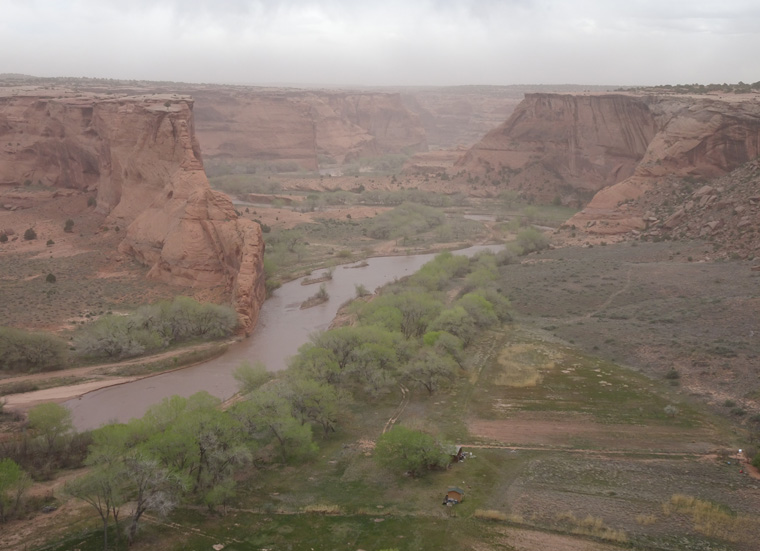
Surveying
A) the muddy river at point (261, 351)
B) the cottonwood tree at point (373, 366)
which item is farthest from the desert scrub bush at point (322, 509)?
the muddy river at point (261, 351)

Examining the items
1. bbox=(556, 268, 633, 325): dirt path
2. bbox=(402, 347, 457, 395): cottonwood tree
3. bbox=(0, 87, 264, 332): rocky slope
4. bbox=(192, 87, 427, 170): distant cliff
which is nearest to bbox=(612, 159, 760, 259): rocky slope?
bbox=(556, 268, 633, 325): dirt path

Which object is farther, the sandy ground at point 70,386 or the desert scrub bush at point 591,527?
the sandy ground at point 70,386

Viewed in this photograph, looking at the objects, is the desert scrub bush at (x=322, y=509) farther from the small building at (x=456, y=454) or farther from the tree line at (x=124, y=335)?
the tree line at (x=124, y=335)

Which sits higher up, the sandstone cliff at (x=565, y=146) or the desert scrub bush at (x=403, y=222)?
the sandstone cliff at (x=565, y=146)

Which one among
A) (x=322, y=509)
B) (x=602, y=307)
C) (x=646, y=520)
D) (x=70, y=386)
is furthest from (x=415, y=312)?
(x=646, y=520)

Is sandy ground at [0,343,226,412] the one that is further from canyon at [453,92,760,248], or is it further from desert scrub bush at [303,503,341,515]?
canyon at [453,92,760,248]

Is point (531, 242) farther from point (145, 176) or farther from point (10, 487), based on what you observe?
point (10, 487)
